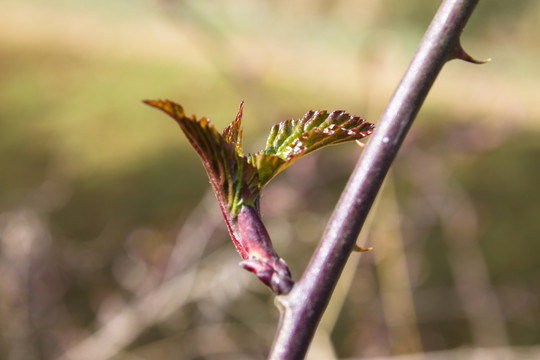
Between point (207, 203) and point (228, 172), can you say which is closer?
point (228, 172)

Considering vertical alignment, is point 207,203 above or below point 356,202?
below

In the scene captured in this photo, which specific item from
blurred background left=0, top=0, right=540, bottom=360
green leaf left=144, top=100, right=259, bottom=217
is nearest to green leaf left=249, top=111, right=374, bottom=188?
green leaf left=144, top=100, right=259, bottom=217

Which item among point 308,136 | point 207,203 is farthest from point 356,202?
point 207,203

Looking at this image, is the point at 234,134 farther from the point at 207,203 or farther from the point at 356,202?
the point at 207,203

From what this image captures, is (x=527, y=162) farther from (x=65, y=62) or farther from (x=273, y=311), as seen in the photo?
(x=65, y=62)

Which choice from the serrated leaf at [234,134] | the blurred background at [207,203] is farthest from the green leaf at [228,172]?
the blurred background at [207,203]
